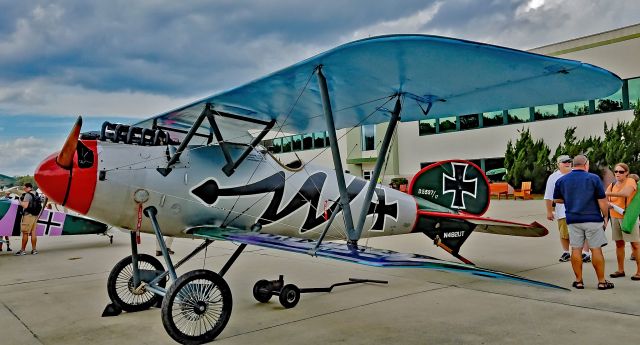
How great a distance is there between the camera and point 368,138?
37.4 m

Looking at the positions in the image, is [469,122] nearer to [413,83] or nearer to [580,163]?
[580,163]

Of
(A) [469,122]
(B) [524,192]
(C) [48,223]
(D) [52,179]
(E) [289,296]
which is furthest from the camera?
(A) [469,122]

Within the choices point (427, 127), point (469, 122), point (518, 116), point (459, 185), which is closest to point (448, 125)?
point (469, 122)

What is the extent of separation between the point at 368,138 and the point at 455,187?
30284mm

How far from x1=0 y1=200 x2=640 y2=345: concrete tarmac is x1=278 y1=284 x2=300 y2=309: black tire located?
9 centimetres

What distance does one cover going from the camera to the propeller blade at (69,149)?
14.2ft

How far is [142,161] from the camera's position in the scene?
16.6ft

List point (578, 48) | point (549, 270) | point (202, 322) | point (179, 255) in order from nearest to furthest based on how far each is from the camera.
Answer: point (202, 322), point (549, 270), point (179, 255), point (578, 48)

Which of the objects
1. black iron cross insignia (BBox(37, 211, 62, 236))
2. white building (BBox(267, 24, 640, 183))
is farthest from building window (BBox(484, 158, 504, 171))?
black iron cross insignia (BBox(37, 211, 62, 236))

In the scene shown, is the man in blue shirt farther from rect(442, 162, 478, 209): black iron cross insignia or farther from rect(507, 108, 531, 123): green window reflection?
rect(507, 108, 531, 123): green window reflection

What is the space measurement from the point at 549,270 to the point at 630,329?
9.33 ft

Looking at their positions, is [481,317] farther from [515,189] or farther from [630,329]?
[515,189]

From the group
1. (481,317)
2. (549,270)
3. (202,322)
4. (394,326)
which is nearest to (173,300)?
(202,322)

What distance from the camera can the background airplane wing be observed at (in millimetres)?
3584
